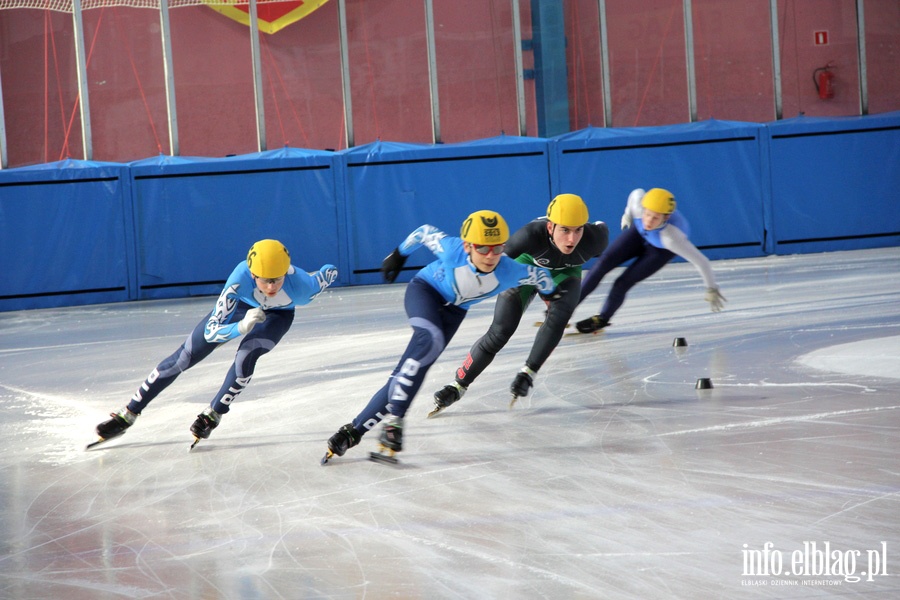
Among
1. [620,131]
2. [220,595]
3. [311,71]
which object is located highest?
[311,71]

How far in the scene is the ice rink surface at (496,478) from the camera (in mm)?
3100

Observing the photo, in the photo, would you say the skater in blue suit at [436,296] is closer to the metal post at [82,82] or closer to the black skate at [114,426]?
the black skate at [114,426]

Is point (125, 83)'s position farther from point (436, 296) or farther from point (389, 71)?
point (436, 296)

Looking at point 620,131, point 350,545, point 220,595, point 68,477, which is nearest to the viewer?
point 220,595

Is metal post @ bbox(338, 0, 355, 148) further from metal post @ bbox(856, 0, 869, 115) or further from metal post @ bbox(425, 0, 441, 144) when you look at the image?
metal post @ bbox(856, 0, 869, 115)

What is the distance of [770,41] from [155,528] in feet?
42.9

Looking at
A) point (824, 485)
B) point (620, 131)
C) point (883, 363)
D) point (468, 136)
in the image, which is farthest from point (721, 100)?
point (824, 485)

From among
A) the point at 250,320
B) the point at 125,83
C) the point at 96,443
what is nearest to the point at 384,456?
the point at 250,320

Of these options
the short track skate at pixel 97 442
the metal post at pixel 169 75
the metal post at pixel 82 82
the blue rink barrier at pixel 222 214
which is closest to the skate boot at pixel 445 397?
the short track skate at pixel 97 442

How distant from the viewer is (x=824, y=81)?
1445 cm

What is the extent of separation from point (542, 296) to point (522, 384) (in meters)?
0.52

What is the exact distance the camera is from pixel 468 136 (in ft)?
48.0

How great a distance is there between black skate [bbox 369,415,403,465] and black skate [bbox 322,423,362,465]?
11cm

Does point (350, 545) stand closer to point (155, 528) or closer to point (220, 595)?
point (220, 595)
